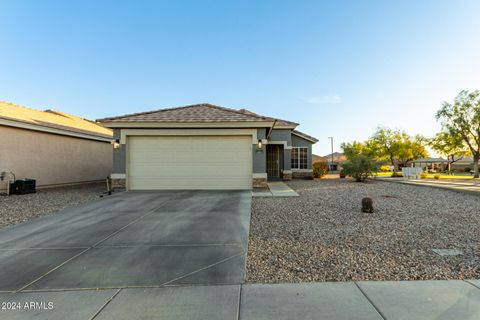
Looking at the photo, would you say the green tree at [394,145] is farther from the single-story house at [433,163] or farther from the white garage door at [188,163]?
the white garage door at [188,163]

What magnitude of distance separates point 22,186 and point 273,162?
14.5 metres

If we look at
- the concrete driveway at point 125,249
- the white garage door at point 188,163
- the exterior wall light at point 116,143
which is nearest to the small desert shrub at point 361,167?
the white garage door at point 188,163

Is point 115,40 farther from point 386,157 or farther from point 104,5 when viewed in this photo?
point 386,157

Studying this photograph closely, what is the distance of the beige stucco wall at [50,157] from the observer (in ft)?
33.8

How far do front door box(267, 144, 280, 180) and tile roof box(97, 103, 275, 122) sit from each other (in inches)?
233

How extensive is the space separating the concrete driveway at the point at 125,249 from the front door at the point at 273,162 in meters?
10.1

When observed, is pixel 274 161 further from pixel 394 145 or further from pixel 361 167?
pixel 394 145

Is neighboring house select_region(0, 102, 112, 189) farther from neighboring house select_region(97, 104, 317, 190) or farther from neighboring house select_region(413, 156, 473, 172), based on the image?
neighboring house select_region(413, 156, 473, 172)

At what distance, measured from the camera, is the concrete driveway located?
2.83 metres

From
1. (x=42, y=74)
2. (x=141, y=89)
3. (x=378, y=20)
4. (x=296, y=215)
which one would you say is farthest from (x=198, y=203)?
(x=42, y=74)

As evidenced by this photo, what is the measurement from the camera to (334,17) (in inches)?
470

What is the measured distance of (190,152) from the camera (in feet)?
34.4

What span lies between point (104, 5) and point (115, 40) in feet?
8.04

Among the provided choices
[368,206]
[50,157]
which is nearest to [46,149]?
[50,157]
